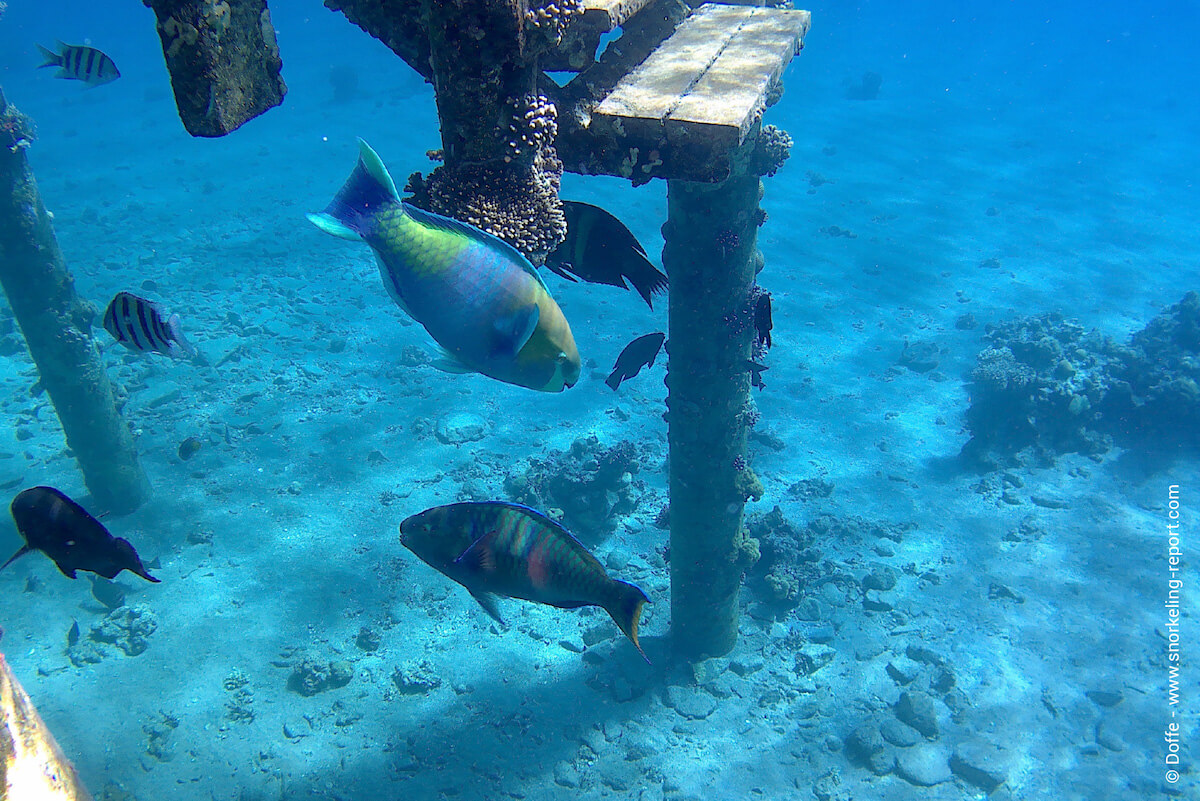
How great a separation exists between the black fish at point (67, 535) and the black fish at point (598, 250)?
2.36 meters

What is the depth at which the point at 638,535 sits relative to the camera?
866 cm

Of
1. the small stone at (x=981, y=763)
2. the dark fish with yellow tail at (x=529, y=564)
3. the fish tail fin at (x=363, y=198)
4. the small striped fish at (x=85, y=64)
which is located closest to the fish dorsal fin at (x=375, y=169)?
the fish tail fin at (x=363, y=198)

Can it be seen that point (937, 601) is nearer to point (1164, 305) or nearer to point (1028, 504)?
point (1028, 504)

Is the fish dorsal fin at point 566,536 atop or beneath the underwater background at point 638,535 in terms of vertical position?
atop

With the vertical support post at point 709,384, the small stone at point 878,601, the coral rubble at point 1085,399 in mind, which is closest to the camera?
the vertical support post at point 709,384

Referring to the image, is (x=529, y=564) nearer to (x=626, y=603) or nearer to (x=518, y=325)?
(x=626, y=603)

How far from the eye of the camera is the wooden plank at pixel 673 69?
9.14 feet

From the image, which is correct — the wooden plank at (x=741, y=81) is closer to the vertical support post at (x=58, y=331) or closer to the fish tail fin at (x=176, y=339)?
the fish tail fin at (x=176, y=339)

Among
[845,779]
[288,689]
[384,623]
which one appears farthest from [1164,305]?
[288,689]

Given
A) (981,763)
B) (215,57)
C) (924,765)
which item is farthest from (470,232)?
(981,763)

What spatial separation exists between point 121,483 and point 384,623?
15.0 feet

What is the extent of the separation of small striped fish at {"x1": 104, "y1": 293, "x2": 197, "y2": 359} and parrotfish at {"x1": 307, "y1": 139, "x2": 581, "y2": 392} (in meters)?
3.74

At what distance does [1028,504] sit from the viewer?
9.32m

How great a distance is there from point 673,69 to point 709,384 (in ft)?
7.91
